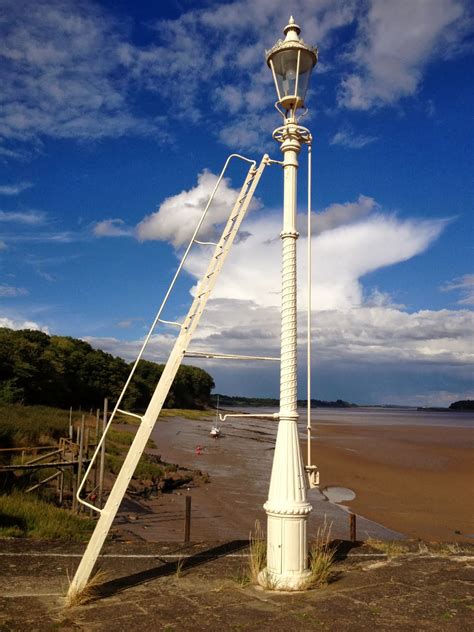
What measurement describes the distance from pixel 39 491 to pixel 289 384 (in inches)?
465

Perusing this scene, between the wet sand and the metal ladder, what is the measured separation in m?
8.38

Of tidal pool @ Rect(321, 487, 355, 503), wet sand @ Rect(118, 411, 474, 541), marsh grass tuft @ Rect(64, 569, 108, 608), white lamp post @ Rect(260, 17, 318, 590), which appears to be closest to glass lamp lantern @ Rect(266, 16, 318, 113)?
white lamp post @ Rect(260, 17, 318, 590)

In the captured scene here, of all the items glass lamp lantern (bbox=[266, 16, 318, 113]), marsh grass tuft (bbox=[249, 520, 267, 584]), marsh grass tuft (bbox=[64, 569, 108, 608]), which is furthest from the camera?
glass lamp lantern (bbox=[266, 16, 318, 113])

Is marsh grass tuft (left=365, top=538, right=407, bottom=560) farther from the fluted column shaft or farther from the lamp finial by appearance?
the lamp finial

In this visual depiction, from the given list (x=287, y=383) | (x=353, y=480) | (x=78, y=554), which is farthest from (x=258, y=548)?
(x=353, y=480)

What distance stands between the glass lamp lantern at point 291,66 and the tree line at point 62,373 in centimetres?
3342

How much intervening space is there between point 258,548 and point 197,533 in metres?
8.48

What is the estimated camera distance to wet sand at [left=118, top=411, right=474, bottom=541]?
1639 centimetres

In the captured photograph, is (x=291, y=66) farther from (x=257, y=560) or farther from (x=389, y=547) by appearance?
(x=389, y=547)

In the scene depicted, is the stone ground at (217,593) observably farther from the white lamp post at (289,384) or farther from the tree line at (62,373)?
the tree line at (62,373)

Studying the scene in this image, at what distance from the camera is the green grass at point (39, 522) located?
10880 millimetres

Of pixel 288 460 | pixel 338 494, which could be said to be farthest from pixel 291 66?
pixel 338 494

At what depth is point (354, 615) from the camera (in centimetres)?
585

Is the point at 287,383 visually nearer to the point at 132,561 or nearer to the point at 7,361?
the point at 132,561
